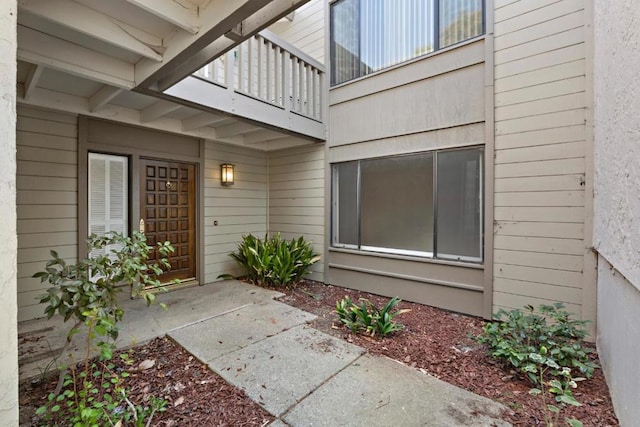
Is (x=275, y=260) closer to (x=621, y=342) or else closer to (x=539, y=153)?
(x=539, y=153)

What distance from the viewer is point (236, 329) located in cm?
321

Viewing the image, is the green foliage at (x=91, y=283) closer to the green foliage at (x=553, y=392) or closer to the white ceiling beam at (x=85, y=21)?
the white ceiling beam at (x=85, y=21)

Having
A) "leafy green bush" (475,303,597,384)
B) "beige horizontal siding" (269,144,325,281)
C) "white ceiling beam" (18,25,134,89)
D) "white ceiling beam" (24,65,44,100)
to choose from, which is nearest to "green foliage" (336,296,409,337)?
"leafy green bush" (475,303,597,384)

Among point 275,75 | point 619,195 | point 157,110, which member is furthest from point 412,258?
point 157,110

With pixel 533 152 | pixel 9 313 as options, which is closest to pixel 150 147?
pixel 9 313

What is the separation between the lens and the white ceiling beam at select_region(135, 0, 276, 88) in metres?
1.81

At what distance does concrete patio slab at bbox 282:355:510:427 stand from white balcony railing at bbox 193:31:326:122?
11.4ft

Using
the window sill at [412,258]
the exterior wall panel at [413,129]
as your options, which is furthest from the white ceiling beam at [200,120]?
the window sill at [412,258]

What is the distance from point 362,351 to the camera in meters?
2.77

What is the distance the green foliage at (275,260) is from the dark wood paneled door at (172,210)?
2.57 ft

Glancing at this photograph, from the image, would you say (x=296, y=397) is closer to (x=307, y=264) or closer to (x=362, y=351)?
(x=362, y=351)

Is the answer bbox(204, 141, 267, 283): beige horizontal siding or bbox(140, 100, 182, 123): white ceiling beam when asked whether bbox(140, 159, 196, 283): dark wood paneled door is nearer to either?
bbox(204, 141, 267, 283): beige horizontal siding

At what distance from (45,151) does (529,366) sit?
5585mm

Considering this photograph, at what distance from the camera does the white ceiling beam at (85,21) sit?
6.43 ft
